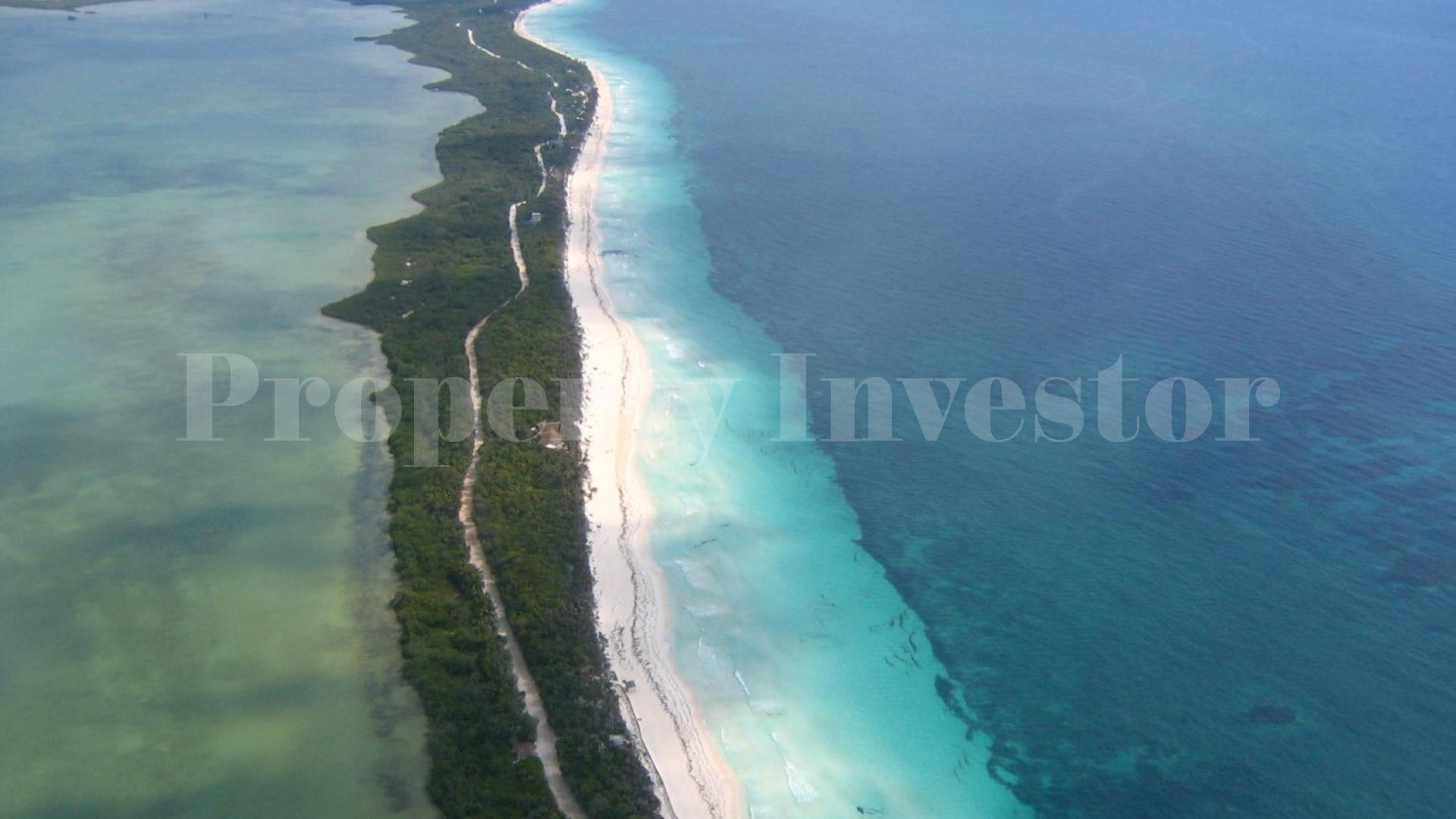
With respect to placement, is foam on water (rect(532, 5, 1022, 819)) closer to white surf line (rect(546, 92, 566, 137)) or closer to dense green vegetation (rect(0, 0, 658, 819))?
dense green vegetation (rect(0, 0, 658, 819))

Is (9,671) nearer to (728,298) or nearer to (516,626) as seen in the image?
(516,626)

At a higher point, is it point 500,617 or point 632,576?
point 632,576

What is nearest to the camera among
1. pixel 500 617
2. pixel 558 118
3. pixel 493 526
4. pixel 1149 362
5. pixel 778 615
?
pixel 500 617

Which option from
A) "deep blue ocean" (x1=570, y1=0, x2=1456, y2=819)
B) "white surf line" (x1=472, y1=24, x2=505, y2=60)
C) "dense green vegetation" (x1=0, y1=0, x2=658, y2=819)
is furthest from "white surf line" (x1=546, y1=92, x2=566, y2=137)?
"white surf line" (x1=472, y1=24, x2=505, y2=60)

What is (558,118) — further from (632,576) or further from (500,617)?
(500,617)

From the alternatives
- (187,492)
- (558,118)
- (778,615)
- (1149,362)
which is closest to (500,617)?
(778,615)
